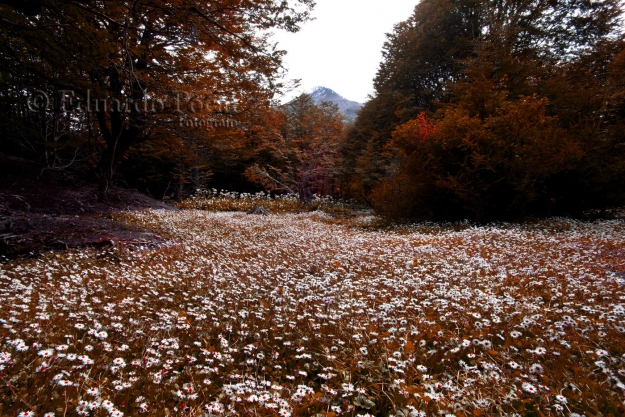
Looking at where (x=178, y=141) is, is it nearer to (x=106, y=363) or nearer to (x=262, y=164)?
(x=106, y=363)

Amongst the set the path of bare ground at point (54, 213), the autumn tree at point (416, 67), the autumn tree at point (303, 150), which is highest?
the autumn tree at point (416, 67)

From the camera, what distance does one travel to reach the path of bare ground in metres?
6.39

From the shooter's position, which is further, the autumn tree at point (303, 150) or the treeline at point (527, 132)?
the autumn tree at point (303, 150)

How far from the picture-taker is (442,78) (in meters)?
22.2

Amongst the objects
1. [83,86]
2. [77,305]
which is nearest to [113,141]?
[83,86]

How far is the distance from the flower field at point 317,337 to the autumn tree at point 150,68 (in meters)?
4.36

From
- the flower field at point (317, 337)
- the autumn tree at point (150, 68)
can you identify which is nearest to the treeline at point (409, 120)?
the autumn tree at point (150, 68)
